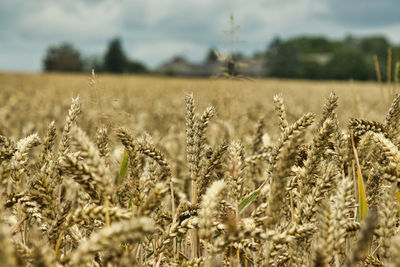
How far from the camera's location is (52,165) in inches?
43.1

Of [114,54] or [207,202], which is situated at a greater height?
[114,54]

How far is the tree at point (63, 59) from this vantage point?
74381 mm

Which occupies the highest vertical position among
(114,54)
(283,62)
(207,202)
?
(114,54)

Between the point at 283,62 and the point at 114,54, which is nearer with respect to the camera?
the point at 283,62

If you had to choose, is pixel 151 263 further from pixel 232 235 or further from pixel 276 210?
pixel 276 210

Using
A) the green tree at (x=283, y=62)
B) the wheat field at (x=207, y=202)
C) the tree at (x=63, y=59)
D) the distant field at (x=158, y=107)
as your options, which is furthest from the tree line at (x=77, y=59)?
the wheat field at (x=207, y=202)

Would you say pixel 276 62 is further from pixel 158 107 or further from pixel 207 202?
pixel 207 202

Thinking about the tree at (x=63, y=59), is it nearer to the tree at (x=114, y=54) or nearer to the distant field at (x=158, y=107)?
the tree at (x=114, y=54)

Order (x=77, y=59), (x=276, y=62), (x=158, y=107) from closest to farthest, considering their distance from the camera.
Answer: (x=158, y=107), (x=276, y=62), (x=77, y=59)

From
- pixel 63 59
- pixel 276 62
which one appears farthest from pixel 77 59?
pixel 276 62

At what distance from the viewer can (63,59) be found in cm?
7762

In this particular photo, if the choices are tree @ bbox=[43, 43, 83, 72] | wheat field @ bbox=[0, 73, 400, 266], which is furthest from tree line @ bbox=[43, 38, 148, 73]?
wheat field @ bbox=[0, 73, 400, 266]

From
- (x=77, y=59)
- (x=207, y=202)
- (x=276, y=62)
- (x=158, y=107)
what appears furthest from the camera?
(x=77, y=59)

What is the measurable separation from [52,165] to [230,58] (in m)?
1.34
